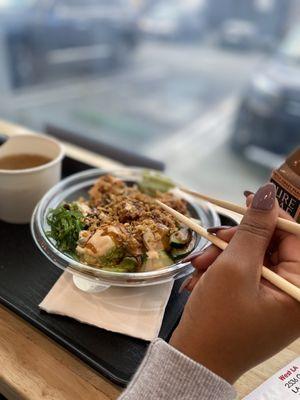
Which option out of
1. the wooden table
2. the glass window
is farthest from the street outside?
the wooden table

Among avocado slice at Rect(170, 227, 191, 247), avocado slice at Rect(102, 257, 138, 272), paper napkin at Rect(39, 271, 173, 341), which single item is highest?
avocado slice at Rect(170, 227, 191, 247)

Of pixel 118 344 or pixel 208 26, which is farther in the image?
pixel 208 26

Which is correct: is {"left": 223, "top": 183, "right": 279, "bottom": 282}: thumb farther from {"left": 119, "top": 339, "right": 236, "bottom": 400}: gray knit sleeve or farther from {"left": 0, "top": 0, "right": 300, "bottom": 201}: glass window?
{"left": 0, "top": 0, "right": 300, "bottom": 201}: glass window

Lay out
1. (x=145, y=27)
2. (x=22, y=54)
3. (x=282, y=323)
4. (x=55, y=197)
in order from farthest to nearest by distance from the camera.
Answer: (x=145, y=27)
(x=22, y=54)
(x=55, y=197)
(x=282, y=323)

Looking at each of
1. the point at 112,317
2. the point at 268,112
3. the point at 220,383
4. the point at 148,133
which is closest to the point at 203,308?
the point at 220,383

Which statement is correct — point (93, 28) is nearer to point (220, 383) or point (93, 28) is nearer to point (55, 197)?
point (55, 197)

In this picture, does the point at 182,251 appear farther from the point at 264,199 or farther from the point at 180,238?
the point at 264,199
